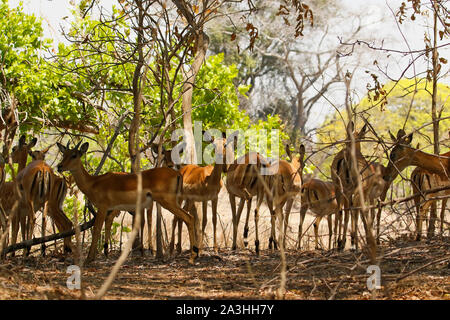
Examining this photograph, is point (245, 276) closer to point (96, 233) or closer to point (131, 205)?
point (131, 205)

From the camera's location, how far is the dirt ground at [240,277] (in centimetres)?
495

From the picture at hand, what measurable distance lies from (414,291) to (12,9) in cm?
756

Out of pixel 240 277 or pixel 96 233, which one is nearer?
pixel 240 277

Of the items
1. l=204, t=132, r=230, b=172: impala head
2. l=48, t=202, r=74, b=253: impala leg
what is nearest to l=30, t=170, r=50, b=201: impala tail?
l=48, t=202, r=74, b=253: impala leg

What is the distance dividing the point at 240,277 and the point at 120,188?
2.03 metres

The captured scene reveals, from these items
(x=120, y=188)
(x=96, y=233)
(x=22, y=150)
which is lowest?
(x=96, y=233)

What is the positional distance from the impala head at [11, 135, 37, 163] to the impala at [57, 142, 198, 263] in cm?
180

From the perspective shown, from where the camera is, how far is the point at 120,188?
24.8 ft

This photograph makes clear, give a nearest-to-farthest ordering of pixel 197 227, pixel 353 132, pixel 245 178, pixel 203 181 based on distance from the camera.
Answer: pixel 353 132 < pixel 197 227 < pixel 203 181 < pixel 245 178

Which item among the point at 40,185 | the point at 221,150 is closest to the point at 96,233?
the point at 40,185

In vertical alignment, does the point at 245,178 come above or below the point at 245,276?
above

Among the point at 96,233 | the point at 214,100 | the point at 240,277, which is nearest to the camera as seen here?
the point at 240,277

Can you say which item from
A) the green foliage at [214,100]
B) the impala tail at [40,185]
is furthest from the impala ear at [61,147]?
the green foliage at [214,100]

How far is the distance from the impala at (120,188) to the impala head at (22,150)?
180cm
